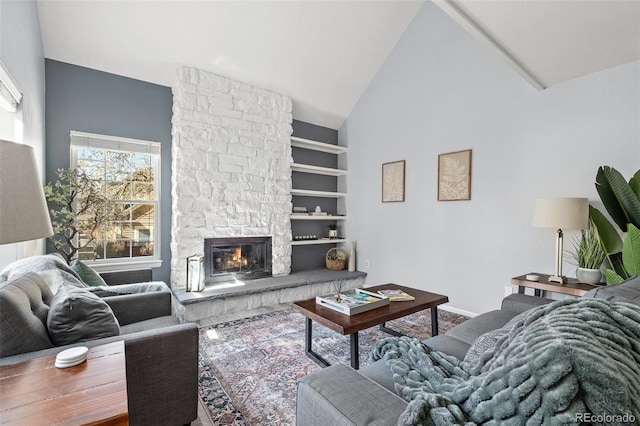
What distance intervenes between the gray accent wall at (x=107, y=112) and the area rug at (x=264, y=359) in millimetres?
1531

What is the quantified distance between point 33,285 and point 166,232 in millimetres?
2340

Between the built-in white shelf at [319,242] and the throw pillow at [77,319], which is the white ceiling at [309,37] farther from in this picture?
the throw pillow at [77,319]

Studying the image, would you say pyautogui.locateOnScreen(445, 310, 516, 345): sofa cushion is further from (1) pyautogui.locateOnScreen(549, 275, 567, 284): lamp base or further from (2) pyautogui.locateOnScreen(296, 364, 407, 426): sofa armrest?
(2) pyautogui.locateOnScreen(296, 364, 407, 426): sofa armrest

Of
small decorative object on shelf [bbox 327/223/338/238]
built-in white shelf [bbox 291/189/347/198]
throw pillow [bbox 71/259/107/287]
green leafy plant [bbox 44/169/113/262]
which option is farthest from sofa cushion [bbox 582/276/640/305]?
green leafy plant [bbox 44/169/113/262]

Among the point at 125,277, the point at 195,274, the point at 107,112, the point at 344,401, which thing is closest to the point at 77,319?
the point at 344,401

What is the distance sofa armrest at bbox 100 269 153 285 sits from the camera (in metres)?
2.75

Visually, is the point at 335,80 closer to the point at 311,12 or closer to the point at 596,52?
the point at 311,12

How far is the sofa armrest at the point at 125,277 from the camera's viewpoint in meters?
2.75

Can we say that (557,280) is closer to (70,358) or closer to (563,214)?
(563,214)

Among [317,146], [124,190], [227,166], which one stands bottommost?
[124,190]

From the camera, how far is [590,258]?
8.27ft

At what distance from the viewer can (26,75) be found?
91.4 inches

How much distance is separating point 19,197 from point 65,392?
0.61 meters

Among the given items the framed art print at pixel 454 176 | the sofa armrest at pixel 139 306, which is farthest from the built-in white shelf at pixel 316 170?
the sofa armrest at pixel 139 306
